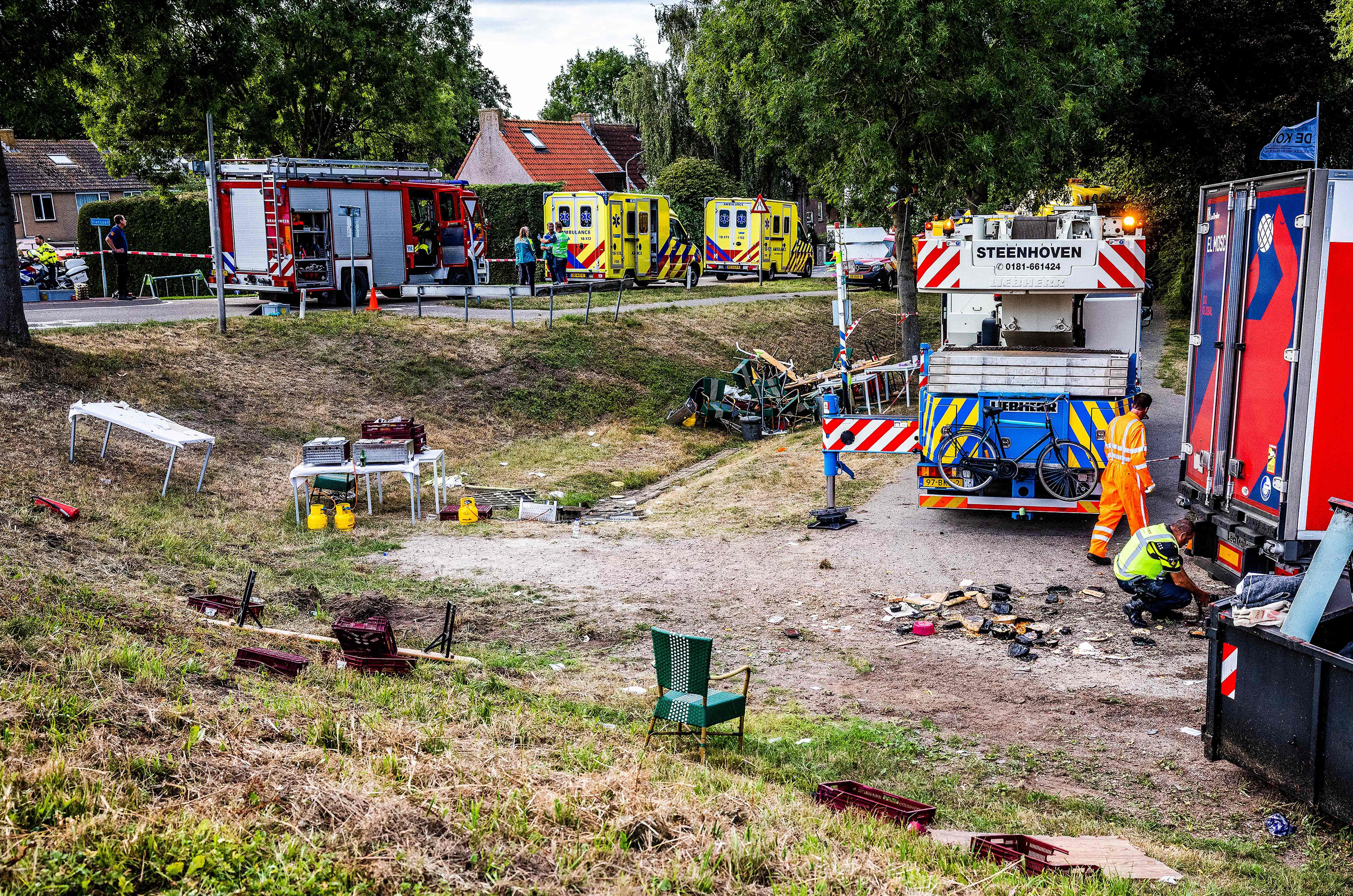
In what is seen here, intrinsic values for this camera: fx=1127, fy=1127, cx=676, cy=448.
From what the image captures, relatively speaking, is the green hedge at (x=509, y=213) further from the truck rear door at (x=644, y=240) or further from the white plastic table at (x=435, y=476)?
the white plastic table at (x=435, y=476)

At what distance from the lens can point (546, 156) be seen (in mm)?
49781

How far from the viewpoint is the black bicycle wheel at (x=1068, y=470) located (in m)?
11.2

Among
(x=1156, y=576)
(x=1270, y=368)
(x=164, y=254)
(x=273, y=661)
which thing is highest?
(x=164, y=254)

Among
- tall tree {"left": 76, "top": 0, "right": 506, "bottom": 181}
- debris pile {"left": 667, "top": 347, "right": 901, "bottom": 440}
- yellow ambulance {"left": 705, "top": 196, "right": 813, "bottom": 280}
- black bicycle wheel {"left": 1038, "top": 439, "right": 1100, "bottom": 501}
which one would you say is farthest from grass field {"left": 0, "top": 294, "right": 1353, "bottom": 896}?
yellow ambulance {"left": 705, "top": 196, "right": 813, "bottom": 280}

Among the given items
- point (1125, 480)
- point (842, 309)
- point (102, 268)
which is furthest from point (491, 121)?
point (1125, 480)

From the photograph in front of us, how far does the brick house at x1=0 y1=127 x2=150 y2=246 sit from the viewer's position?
1885 inches

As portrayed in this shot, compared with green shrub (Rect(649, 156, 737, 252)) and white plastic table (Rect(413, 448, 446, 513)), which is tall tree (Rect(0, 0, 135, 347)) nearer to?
white plastic table (Rect(413, 448, 446, 513))

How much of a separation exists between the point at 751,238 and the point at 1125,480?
2511 cm

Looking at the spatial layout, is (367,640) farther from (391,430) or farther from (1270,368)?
(1270,368)

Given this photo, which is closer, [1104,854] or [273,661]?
[1104,854]

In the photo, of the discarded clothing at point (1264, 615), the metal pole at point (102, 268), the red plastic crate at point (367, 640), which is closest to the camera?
the discarded clothing at point (1264, 615)

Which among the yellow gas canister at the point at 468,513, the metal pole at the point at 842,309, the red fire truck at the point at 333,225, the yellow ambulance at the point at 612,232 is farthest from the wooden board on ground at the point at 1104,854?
the yellow ambulance at the point at 612,232

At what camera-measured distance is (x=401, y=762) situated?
5152 millimetres

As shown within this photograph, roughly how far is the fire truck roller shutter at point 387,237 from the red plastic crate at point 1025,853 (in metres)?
20.2
